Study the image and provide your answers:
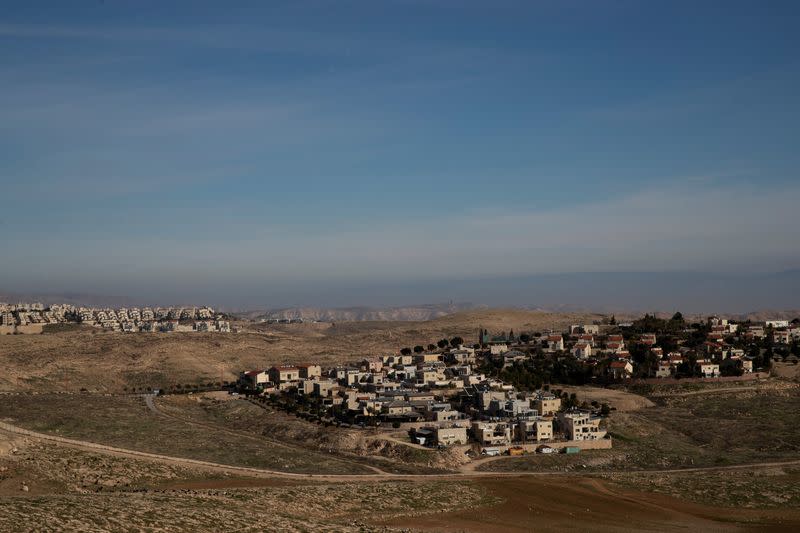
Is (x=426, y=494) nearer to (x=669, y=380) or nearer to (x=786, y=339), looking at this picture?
(x=669, y=380)

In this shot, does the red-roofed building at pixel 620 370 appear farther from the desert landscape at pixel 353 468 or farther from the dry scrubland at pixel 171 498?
the dry scrubland at pixel 171 498

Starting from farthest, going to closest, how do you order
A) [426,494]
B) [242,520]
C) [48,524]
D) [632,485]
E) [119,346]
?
[119,346] → [632,485] → [426,494] → [242,520] → [48,524]

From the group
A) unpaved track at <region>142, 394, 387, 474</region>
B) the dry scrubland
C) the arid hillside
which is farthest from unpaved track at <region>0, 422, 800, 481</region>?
the arid hillside

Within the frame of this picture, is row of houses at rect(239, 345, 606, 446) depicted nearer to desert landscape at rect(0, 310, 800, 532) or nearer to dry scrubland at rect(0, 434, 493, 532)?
desert landscape at rect(0, 310, 800, 532)

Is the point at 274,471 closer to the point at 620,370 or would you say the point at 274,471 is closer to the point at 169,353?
the point at 620,370

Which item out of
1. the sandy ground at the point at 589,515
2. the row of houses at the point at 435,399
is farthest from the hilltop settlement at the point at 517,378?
the sandy ground at the point at 589,515

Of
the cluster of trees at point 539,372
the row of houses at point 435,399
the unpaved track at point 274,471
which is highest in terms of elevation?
the cluster of trees at point 539,372

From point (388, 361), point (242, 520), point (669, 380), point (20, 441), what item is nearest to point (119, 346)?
point (388, 361)

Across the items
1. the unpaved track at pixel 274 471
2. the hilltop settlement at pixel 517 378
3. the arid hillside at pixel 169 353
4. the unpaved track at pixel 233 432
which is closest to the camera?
the unpaved track at pixel 274 471
